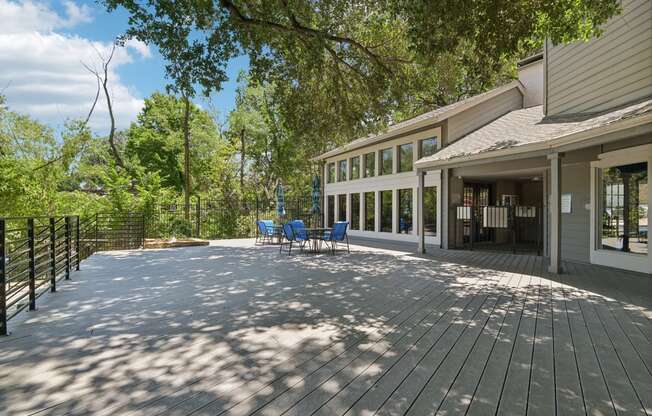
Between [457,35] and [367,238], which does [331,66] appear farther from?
[367,238]

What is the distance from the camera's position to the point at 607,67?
7766mm

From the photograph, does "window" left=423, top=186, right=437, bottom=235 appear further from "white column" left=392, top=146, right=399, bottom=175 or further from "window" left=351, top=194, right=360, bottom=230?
"window" left=351, top=194, right=360, bottom=230

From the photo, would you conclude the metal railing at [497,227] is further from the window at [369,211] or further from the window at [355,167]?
the window at [355,167]

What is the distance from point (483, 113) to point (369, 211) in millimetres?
5651

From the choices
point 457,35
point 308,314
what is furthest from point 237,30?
point 308,314

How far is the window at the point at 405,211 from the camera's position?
43.6ft

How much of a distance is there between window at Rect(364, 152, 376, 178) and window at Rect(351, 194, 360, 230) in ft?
3.83

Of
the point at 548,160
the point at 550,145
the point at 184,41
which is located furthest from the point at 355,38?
the point at 548,160

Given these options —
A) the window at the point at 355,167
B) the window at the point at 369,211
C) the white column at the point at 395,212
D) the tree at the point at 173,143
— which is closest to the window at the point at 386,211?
the white column at the point at 395,212

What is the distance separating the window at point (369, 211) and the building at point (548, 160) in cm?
4

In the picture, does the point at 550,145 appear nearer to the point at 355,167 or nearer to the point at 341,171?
the point at 355,167

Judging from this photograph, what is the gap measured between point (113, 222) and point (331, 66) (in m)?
8.64

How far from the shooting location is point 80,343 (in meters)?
3.49

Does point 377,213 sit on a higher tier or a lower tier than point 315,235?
higher
